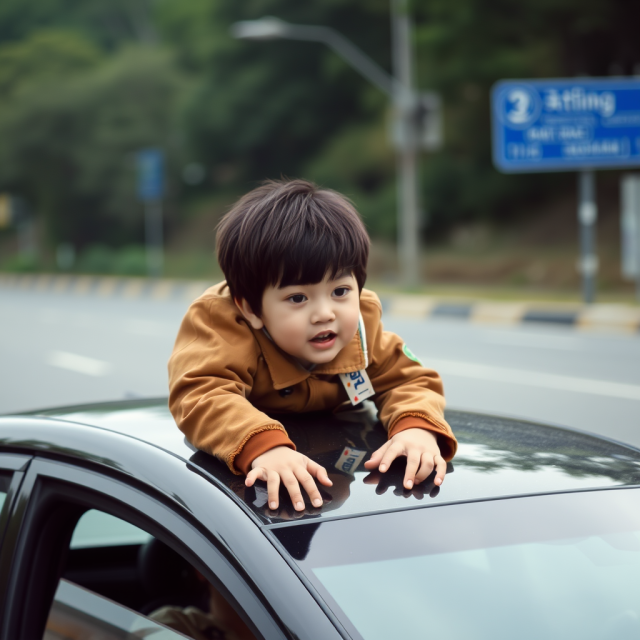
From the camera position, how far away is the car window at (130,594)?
5.75 feet

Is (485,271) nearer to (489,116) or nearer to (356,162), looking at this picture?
(489,116)

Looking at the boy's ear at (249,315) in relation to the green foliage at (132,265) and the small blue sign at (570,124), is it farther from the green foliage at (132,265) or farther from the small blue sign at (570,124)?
the green foliage at (132,265)

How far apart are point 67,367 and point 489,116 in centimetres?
1909

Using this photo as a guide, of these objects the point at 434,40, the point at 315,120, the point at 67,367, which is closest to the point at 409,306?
the point at 67,367

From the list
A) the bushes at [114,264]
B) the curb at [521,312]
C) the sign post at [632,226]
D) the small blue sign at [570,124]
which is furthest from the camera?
the bushes at [114,264]

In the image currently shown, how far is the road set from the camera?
286 inches

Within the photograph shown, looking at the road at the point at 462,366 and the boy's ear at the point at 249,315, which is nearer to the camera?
the boy's ear at the point at 249,315

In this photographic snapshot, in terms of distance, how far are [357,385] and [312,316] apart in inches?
9.4

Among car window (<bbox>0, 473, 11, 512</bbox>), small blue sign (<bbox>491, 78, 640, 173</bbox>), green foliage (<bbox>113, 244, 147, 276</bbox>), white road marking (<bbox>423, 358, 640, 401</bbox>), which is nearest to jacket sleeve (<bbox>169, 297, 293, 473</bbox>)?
car window (<bbox>0, 473, 11, 512</bbox>)

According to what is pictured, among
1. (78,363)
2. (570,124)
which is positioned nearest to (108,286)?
(570,124)

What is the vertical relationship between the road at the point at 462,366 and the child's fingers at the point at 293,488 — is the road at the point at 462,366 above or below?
below

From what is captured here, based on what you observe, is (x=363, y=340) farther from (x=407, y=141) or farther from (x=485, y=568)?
(x=407, y=141)

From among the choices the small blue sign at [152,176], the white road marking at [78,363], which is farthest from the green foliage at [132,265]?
the white road marking at [78,363]

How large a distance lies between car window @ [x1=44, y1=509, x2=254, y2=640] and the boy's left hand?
0.38 m
